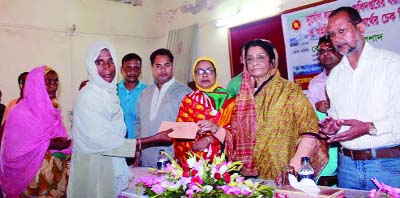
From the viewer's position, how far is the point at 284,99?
6.78ft

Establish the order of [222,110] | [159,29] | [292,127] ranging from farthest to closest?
1. [159,29]
2. [222,110]
3. [292,127]

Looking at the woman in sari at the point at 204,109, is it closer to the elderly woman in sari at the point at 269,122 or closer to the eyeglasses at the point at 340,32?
the elderly woman in sari at the point at 269,122

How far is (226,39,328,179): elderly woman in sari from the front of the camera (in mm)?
1998

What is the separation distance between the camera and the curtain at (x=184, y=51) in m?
5.89

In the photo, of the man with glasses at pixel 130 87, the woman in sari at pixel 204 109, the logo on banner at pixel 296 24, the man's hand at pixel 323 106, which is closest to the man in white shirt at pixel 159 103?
the woman in sari at pixel 204 109

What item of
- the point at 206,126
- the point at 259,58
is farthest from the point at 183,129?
the point at 259,58

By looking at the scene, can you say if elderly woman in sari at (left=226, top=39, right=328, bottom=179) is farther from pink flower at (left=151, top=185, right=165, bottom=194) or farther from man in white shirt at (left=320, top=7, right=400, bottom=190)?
pink flower at (left=151, top=185, right=165, bottom=194)

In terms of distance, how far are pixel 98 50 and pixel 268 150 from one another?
A: 1.26 m

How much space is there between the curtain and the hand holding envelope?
3.55 meters

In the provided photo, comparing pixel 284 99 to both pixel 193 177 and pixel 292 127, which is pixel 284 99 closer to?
pixel 292 127

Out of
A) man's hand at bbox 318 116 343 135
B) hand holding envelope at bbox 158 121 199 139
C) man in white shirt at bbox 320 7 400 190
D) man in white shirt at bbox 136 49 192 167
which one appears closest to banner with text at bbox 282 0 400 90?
man in white shirt at bbox 136 49 192 167

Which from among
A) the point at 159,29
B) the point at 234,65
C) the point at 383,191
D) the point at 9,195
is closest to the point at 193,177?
the point at 383,191

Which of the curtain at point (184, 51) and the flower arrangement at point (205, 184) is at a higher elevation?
the curtain at point (184, 51)

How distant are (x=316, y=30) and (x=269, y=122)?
2646 mm
